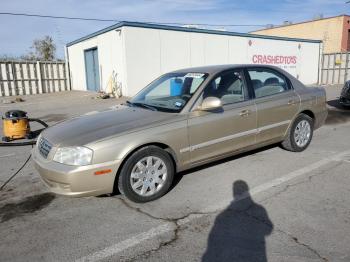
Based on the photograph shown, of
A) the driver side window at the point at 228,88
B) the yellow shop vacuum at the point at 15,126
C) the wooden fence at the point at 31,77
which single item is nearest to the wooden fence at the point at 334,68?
the wooden fence at the point at 31,77

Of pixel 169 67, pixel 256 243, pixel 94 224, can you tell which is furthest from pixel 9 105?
pixel 256 243

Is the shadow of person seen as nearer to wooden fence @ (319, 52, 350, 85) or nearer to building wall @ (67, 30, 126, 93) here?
building wall @ (67, 30, 126, 93)

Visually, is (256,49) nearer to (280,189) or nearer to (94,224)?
(280,189)

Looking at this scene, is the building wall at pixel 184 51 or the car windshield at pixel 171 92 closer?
the car windshield at pixel 171 92

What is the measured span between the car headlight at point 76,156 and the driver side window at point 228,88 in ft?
5.84

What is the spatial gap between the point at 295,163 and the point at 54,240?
375 centimetres

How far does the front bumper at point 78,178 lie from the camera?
3.47m

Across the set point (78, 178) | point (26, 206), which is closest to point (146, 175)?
point (78, 178)

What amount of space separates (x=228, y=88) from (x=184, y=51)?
13.0 metres

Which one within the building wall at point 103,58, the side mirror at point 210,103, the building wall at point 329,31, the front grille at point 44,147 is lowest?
the front grille at point 44,147

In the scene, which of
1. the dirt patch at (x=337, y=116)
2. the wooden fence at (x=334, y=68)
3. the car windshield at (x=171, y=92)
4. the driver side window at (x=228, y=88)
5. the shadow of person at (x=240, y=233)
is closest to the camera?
the shadow of person at (x=240, y=233)

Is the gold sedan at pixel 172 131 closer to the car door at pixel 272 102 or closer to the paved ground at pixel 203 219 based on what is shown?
the car door at pixel 272 102

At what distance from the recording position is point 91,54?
20.2 m

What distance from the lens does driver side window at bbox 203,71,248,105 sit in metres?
4.55
